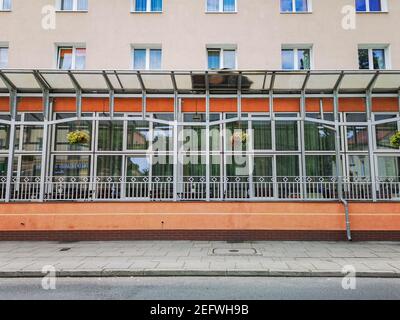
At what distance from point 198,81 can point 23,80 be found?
5969 mm

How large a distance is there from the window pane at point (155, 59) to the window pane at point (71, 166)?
4707 mm

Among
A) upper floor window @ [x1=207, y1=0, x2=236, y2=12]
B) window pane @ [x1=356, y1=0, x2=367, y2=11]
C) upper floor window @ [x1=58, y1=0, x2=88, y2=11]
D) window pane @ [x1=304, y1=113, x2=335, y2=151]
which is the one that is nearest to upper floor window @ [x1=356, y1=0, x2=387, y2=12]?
window pane @ [x1=356, y1=0, x2=367, y2=11]

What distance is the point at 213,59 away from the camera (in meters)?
12.6

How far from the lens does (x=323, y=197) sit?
1004 centimetres

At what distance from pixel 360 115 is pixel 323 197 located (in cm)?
381

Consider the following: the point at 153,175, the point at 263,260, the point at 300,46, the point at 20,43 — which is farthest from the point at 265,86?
the point at 20,43

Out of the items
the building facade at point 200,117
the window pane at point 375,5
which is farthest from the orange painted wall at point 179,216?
the window pane at point 375,5

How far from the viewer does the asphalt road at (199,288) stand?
17.3ft

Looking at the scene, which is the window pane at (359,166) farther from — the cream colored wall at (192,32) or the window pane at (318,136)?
the cream colored wall at (192,32)

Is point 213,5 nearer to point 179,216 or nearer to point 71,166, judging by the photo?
point 71,166

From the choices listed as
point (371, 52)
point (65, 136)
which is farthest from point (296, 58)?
point (65, 136)

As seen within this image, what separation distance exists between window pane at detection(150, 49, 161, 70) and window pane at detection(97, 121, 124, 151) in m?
2.80
